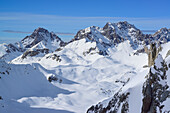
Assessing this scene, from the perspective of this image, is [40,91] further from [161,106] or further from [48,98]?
[161,106]

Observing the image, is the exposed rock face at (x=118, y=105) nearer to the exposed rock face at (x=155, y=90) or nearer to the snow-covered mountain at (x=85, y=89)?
the snow-covered mountain at (x=85, y=89)

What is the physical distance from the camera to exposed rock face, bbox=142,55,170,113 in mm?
15148

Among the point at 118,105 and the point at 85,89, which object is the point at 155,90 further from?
the point at 85,89

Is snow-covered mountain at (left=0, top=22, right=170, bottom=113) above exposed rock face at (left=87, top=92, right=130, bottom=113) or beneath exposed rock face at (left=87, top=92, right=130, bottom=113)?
above

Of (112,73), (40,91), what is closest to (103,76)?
(112,73)

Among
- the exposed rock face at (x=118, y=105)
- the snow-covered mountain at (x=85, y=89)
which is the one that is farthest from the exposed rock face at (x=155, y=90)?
the exposed rock face at (x=118, y=105)

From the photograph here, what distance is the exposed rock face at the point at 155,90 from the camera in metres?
15.1

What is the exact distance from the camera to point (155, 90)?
1593 centimetres

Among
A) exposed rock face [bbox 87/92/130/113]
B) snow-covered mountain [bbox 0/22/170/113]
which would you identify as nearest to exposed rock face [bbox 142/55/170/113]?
snow-covered mountain [bbox 0/22/170/113]

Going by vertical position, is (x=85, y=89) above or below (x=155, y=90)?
above

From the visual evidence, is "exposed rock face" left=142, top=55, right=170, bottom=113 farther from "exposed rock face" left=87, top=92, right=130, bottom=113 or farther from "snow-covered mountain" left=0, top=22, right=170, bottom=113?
"exposed rock face" left=87, top=92, right=130, bottom=113

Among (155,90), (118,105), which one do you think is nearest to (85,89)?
(118,105)

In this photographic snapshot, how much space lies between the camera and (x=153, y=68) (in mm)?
17312

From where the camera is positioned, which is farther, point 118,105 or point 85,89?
point 85,89
